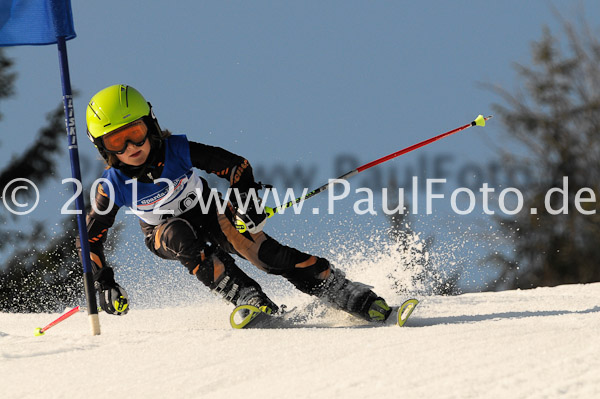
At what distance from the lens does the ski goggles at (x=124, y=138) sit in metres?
4.16

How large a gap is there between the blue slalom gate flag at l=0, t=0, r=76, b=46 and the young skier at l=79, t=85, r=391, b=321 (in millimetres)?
886

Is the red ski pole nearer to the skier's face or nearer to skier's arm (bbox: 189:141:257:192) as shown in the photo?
skier's arm (bbox: 189:141:257:192)

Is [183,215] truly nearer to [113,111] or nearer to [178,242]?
[178,242]

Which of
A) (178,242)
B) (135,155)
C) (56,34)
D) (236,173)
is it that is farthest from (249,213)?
(56,34)

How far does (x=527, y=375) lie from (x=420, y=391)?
0.44m

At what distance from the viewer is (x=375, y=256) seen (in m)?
5.70

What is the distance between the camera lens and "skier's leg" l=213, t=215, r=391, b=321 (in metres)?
4.45

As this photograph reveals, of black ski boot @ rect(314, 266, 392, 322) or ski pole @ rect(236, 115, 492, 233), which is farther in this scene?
black ski boot @ rect(314, 266, 392, 322)

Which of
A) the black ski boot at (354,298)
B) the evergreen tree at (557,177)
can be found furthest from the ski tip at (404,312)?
the evergreen tree at (557,177)

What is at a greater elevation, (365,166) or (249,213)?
(365,166)

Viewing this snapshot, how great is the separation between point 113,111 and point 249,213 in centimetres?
96

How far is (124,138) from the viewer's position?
417 centimetres

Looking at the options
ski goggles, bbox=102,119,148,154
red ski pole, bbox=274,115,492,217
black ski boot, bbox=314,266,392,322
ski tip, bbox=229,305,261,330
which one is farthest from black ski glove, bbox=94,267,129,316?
black ski boot, bbox=314,266,392,322

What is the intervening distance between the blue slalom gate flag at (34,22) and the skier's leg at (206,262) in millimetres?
1540
